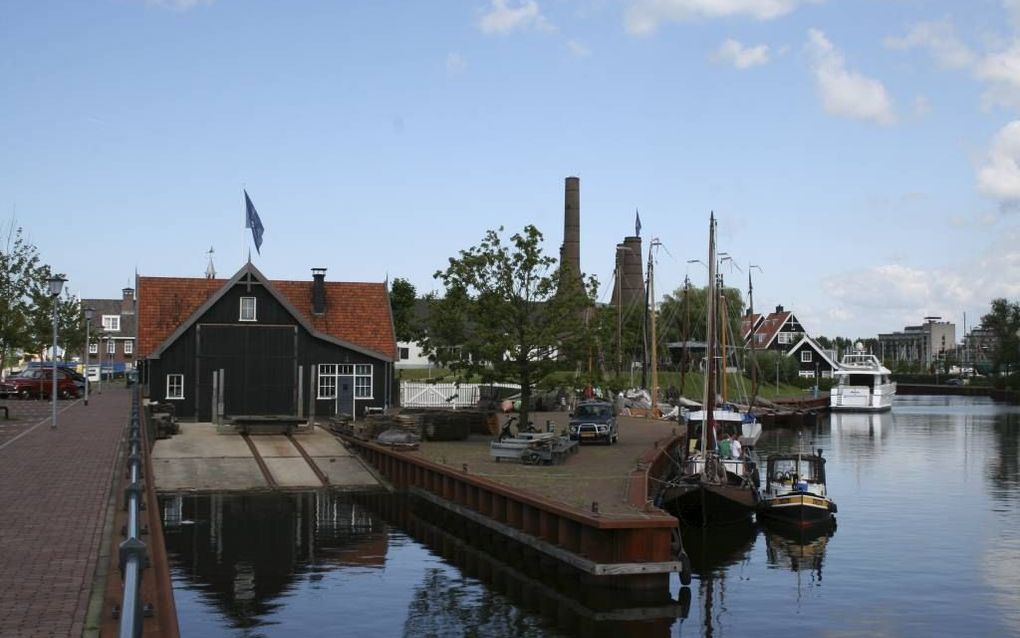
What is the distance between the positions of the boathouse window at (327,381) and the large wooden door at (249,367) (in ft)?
4.39

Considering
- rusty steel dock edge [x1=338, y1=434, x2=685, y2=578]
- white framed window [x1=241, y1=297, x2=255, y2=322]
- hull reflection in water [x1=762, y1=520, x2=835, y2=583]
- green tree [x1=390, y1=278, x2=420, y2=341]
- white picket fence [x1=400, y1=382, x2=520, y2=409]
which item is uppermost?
green tree [x1=390, y1=278, x2=420, y2=341]

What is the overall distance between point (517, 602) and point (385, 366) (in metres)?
33.2

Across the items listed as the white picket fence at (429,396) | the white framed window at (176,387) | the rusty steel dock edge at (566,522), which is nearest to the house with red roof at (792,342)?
the white picket fence at (429,396)

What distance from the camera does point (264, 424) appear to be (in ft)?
→ 152

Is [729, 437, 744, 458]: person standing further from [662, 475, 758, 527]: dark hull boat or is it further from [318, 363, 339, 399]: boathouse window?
[318, 363, 339, 399]: boathouse window

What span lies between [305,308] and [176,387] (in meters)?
8.18

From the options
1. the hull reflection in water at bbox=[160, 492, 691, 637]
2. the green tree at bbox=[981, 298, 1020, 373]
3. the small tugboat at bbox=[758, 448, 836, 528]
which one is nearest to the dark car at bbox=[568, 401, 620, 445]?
the small tugboat at bbox=[758, 448, 836, 528]

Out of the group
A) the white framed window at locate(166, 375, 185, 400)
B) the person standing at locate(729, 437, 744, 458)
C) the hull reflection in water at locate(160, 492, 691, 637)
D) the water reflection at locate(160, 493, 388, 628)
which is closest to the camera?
the hull reflection in water at locate(160, 492, 691, 637)

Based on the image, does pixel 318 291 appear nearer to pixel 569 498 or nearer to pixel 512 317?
pixel 512 317

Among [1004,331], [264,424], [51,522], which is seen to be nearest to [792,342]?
[1004,331]

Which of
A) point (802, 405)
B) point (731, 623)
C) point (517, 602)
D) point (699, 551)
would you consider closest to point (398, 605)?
point (517, 602)

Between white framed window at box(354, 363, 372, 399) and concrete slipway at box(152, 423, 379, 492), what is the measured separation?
789 cm

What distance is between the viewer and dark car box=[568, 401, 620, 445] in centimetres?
4319

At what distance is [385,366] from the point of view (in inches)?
2176
